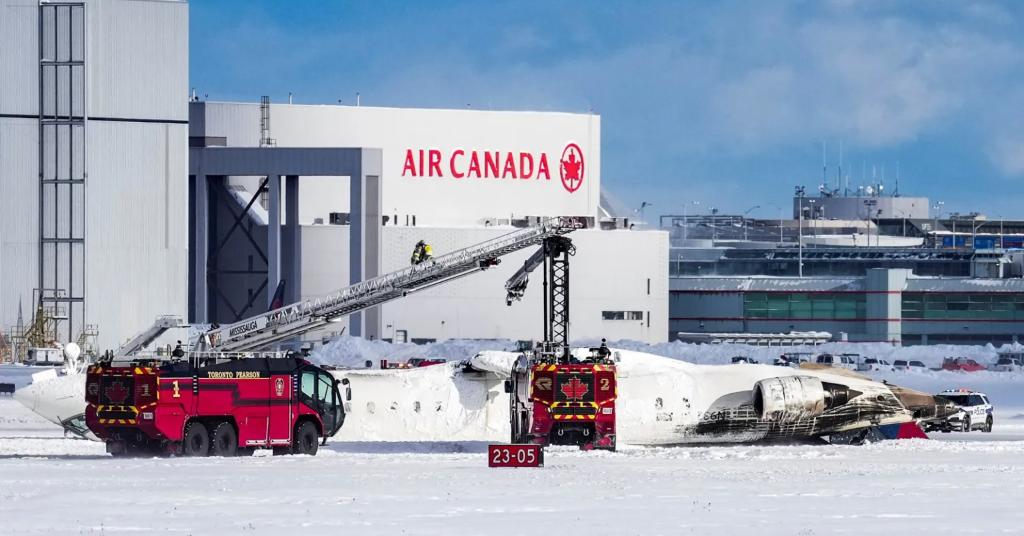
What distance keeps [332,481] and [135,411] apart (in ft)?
28.5

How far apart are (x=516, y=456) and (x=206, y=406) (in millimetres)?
8066

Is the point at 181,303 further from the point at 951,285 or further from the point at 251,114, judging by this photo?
the point at 951,285


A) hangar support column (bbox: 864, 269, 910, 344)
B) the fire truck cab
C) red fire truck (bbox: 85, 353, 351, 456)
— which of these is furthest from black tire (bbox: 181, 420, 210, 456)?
hangar support column (bbox: 864, 269, 910, 344)

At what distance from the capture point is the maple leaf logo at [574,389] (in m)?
40.1

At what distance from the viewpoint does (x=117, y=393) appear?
127ft

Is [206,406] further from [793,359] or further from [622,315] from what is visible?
[622,315]

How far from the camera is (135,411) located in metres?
38.6

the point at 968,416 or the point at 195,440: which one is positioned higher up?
the point at 195,440

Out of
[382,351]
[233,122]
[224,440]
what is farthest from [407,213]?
[224,440]

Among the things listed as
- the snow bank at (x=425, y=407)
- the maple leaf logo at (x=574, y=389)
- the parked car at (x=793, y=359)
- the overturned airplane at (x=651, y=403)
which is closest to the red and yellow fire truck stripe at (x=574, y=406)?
the maple leaf logo at (x=574, y=389)

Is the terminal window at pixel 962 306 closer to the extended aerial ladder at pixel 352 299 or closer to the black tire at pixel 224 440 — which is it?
the extended aerial ladder at pixel 352 299

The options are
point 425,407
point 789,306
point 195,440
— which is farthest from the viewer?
point 789,306

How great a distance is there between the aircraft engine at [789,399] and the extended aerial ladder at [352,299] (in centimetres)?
1234

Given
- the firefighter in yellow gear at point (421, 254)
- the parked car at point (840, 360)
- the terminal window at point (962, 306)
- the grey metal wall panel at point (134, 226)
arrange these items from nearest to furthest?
the firefighter in yellow gear at point (421, 254), the grey metal wall panel at point (134, 226), the parked car at point (840, 360), the terminal window at point (962, 306)
